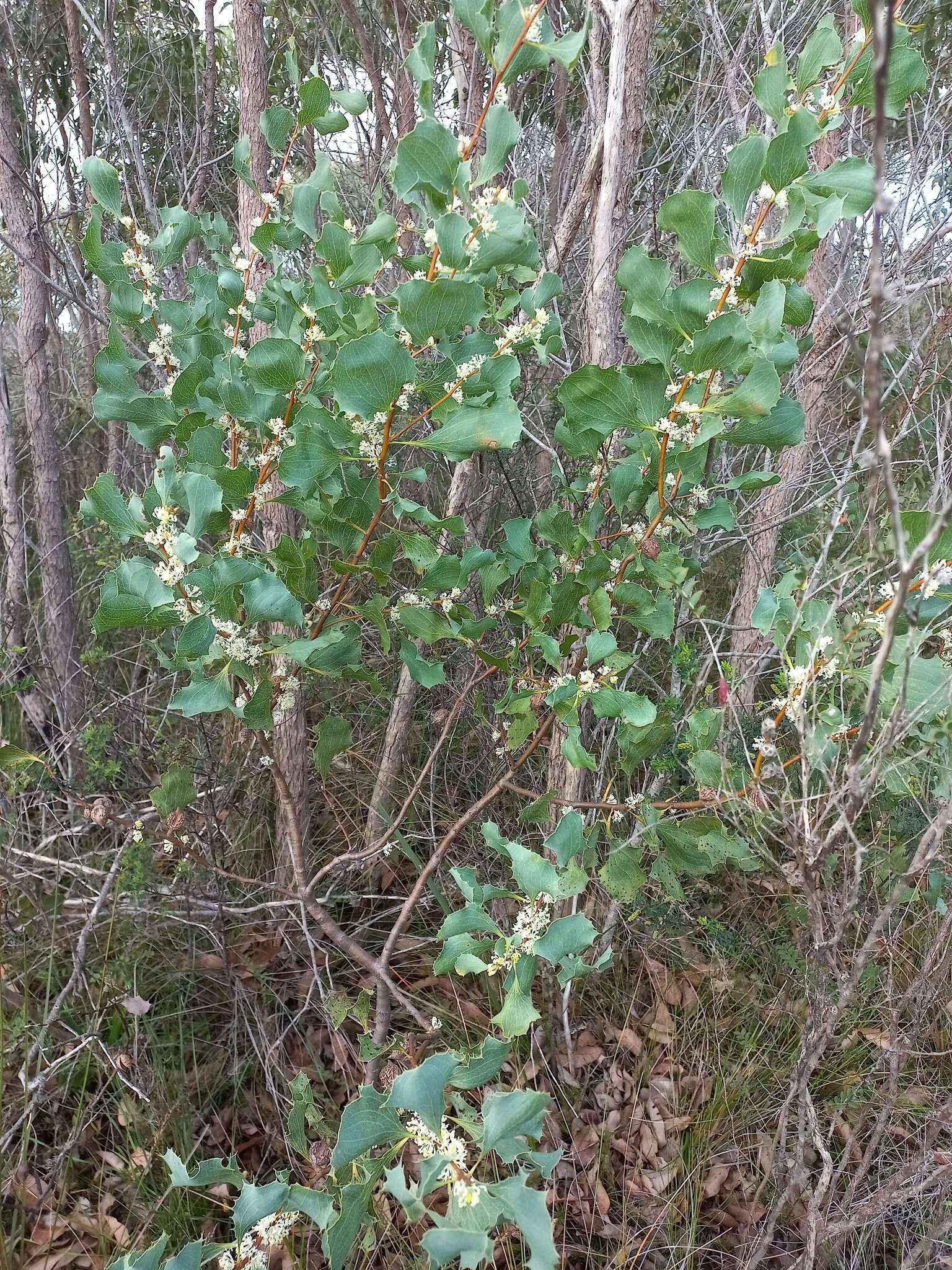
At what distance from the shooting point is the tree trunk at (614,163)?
1808 mm

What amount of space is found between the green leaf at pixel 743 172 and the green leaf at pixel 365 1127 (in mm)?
1260

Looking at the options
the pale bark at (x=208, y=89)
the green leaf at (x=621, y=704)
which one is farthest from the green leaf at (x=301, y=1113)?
the pale bark at (x=208, y=89)

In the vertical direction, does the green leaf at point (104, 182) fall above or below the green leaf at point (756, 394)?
above

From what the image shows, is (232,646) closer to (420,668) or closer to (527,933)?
(420,668)

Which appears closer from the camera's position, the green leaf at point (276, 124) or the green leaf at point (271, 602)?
the green leaf at point (271, 602)

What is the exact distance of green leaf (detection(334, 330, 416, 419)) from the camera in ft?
3.54

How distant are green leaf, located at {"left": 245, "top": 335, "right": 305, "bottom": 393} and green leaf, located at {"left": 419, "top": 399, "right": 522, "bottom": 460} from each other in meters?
0.23

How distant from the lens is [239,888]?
2.39 m

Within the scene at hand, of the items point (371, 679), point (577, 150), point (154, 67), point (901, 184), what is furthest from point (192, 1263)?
point (154, 67)

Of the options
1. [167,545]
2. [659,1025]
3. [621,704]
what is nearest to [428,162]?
[167,545]

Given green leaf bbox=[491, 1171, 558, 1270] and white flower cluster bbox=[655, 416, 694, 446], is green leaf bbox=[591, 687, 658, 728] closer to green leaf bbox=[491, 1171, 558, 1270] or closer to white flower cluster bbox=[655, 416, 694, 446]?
white flower cluster bbox=[655, 416, 694, 446]

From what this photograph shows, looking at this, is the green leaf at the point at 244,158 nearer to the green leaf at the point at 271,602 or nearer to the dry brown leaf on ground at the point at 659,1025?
the green leaf at the point at 271,602

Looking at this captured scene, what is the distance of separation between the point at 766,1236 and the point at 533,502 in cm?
188

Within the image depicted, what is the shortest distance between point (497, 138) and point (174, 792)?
1.31m
